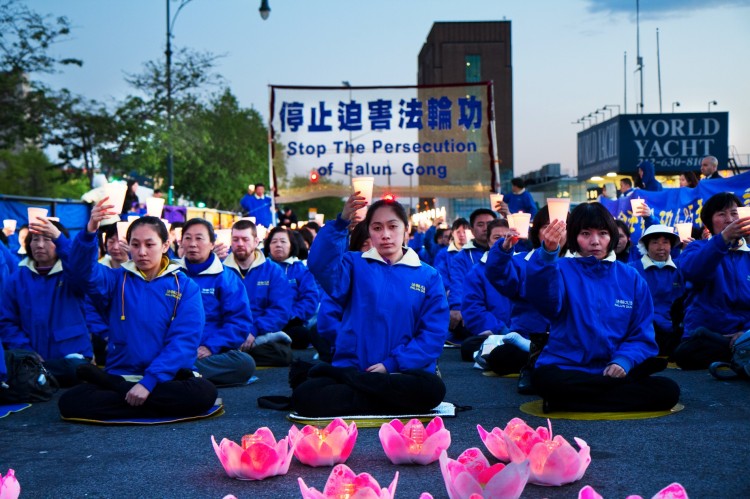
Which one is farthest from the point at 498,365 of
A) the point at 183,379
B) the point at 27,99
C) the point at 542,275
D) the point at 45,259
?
the point at 27,99

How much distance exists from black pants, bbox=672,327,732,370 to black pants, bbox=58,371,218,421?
4.43m

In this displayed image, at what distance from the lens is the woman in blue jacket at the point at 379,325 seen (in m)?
6.43

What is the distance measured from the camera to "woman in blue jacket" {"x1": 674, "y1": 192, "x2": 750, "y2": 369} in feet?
28.7

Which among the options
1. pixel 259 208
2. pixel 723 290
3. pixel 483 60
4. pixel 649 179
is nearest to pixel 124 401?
pixel 723 290

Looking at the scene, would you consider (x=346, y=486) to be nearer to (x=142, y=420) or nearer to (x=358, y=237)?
(x=142, y=420)

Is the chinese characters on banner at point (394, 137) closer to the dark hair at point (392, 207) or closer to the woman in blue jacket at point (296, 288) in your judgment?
the woman in blue jacket at point (296, 288)

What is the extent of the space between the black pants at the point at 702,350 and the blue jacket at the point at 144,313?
14.5ft

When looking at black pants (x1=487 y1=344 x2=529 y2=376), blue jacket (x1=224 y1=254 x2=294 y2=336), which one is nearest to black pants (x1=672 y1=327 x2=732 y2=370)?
black pants (x1=487 y1=344 x2=529 y2=376)

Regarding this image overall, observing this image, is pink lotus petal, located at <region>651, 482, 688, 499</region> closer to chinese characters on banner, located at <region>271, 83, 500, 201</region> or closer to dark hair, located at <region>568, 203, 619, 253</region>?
dark hair, located at <region>568, 203, 619, 253</region>

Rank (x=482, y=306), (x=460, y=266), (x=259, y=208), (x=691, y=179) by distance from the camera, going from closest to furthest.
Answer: (x=482, y=306)
(x=460, y=266)
(x=691, y=179)
(x=259, y=208)

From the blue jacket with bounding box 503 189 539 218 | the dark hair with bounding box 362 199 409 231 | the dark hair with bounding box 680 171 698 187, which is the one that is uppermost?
the dark hair with bounding box 680 171 698 187

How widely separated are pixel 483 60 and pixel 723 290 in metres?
82.5

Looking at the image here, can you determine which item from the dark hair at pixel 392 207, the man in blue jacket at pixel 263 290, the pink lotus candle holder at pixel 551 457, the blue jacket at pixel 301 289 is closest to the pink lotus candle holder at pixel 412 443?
the pink lotus candle holder at pixel 551 457

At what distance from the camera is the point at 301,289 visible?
1216 centimetres
